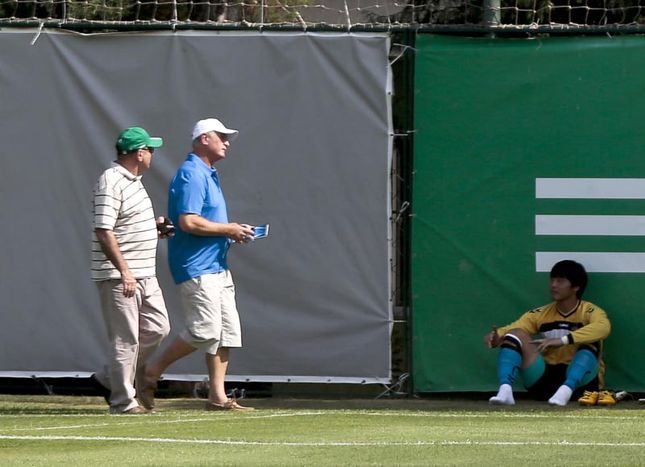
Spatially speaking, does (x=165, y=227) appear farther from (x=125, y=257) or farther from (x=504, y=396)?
(x=504, y=396)

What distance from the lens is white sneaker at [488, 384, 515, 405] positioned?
9.27 m

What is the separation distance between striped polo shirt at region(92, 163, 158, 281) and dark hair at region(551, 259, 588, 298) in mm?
2678

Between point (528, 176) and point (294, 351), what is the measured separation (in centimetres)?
199

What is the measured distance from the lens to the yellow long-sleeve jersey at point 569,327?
931cm

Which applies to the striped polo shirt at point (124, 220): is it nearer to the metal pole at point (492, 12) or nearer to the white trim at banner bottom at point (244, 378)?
the white trim at banner bottom at point (244, 378)

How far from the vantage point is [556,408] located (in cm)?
903

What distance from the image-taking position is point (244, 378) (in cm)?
988

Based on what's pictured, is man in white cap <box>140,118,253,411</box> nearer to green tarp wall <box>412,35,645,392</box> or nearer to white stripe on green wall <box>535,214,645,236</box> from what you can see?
green tarp wall <box>412,35,645,392</box>

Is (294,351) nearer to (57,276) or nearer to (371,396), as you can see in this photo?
(371,396)

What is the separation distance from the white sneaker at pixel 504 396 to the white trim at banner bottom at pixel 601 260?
89 centimetres

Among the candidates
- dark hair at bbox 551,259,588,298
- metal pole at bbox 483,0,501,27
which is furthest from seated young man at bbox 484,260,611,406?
metal pole at bbox 483,0,501,27

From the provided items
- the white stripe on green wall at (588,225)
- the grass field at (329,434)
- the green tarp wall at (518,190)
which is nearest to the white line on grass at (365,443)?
the grass field at (329,434)

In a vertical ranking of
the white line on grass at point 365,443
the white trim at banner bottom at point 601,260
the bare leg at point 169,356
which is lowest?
the white line on grass at point 365,443

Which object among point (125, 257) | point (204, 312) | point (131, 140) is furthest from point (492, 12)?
point (125, 257)
